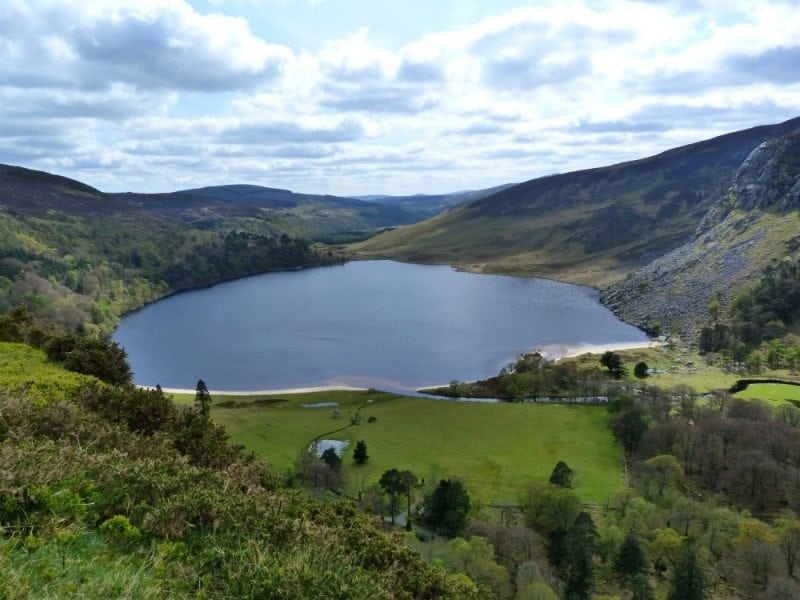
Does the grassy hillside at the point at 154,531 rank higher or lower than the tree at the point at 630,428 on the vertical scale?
higher

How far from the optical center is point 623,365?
101m

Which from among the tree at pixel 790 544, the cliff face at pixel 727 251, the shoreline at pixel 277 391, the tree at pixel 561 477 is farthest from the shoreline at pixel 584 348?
the tree at pixel 790 544

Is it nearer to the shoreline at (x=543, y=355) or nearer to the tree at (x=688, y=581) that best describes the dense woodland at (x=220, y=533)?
the tree at (x=688, y=581)

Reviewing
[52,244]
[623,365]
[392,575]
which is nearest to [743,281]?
[623,365]

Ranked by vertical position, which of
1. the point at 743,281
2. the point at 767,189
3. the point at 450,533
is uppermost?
the point at 767,189

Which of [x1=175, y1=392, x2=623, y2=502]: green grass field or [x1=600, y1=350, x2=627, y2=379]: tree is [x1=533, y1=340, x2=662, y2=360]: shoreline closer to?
[x1=600, y1=350, x2=627, y2=379]: tree

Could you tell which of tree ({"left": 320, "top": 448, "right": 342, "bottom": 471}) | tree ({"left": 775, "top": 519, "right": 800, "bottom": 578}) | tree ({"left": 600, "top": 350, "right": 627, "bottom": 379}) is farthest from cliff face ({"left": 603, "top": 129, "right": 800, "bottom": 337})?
tree ({"left": 320, "top": 448, "right": 342, "bottom": 471})

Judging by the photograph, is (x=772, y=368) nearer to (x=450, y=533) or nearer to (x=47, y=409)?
(x=450, y=533)

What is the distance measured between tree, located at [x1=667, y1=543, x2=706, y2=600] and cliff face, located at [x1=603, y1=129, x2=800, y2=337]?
341 ft

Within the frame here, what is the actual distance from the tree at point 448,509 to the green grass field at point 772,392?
50.6 meters

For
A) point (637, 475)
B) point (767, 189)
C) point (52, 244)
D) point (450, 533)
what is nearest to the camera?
point (450, 533)

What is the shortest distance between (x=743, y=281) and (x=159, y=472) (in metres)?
152

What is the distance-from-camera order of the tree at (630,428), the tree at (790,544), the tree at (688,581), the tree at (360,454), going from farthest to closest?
the tree at (630,428) < the tree at (360,454) < the tree at (790,544) < the tree at (688,581)

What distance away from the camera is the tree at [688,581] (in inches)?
1341
